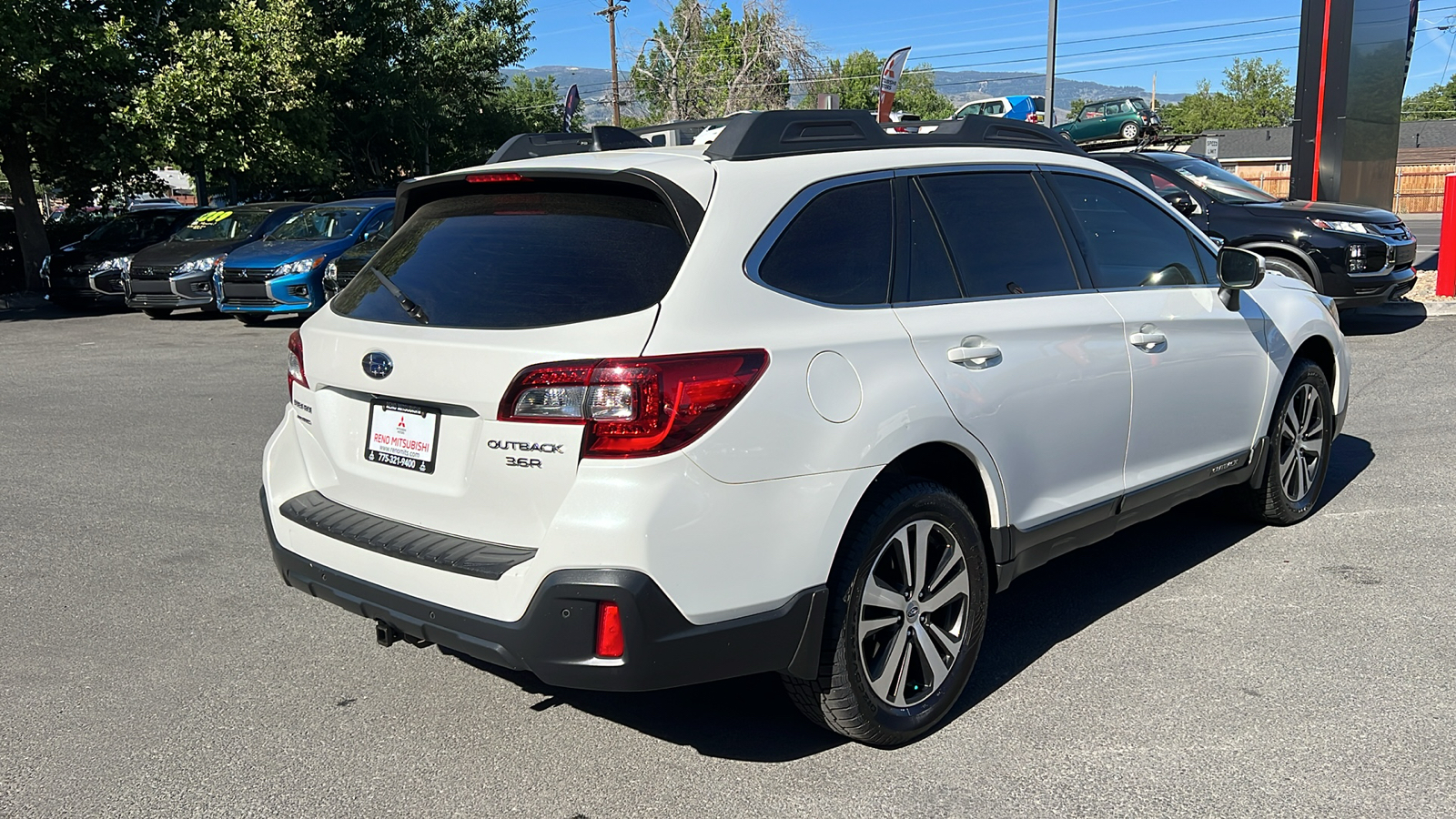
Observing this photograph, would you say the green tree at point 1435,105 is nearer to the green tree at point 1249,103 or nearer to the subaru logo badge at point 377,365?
the green tree at point 1249,103

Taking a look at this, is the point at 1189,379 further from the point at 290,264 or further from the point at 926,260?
the point at 290,264

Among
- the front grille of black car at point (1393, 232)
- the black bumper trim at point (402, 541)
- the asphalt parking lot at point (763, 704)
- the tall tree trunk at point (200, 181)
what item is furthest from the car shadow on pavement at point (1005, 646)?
the tall tree trunk at point (200, 181)

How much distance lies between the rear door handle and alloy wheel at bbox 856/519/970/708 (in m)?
0.49

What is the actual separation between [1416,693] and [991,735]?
4.51 ft

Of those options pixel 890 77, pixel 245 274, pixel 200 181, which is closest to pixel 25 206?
pixel 200 181

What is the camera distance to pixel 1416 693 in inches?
141

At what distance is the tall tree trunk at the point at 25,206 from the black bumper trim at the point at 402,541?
65.6 ft

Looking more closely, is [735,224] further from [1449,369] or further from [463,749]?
[1449,369]

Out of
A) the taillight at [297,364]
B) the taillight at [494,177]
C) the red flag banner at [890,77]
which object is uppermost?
the red flag banner at [890,77]

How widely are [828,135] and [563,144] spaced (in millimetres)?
1150

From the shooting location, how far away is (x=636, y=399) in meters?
2.77

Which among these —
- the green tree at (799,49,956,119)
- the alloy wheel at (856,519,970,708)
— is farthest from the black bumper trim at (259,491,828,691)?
the green tree at (799,49,956,119)

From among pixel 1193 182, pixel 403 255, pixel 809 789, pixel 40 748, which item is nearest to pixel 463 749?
pixel 809 789

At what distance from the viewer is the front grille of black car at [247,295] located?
49.0ft
